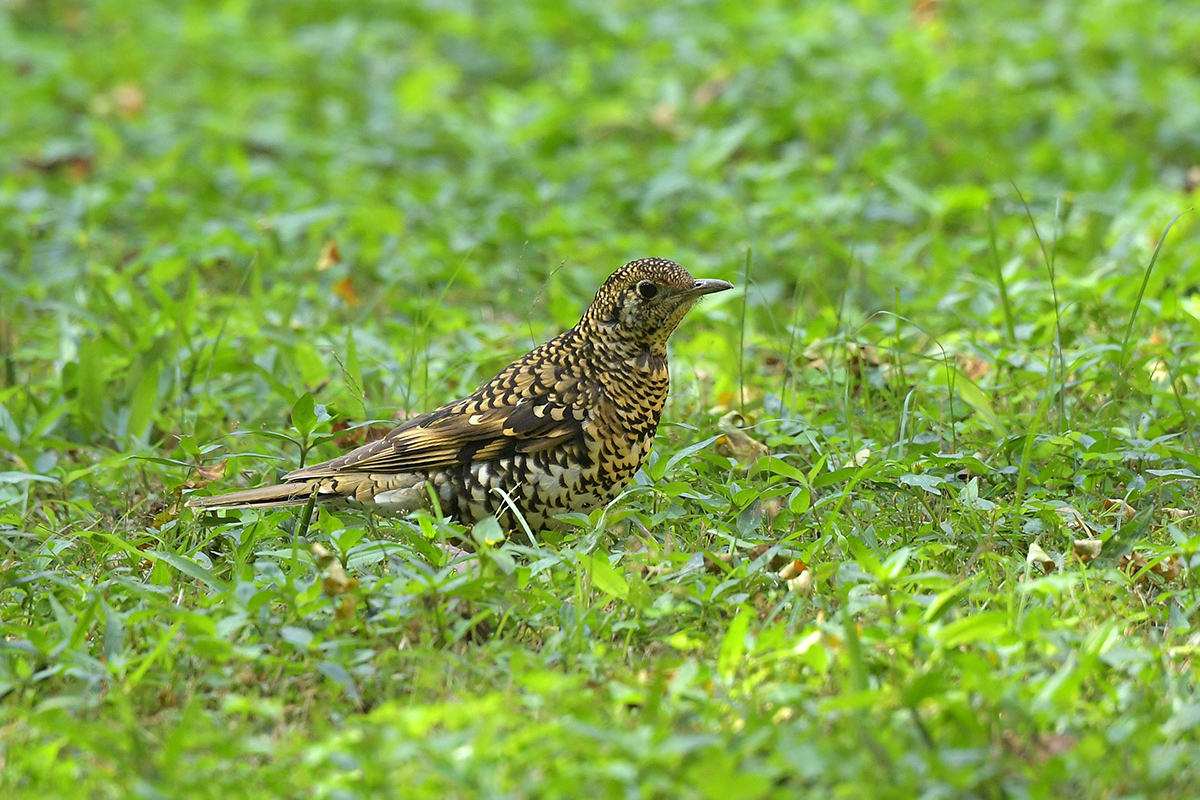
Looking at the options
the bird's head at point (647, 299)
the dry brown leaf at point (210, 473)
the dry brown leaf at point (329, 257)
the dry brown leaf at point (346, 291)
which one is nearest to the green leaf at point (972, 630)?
the bird's head at point (647, 299)

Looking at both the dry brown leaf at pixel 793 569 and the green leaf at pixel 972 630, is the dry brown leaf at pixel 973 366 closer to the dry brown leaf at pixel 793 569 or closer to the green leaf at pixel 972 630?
the dry brown leaf at pixel 793 569

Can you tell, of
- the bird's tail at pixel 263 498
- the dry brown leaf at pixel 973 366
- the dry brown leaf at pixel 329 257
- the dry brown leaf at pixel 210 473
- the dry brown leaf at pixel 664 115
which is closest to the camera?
the bird's tail at pixel 263 498

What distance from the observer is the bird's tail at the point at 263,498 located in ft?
13.7

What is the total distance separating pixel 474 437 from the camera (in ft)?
14.0

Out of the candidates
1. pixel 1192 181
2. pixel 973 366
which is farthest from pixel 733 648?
pixel 1192 181

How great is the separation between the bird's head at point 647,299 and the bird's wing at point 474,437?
0.35 m

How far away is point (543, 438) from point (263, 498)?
868 millimetres

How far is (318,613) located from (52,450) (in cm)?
201

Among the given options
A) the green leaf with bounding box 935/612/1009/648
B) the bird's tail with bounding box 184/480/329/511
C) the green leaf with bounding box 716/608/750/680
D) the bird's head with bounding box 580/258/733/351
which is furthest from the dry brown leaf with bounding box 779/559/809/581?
the bird's tail with bounding box 184/480/329/511

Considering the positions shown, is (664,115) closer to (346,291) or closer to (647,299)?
(346,291)

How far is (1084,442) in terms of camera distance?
14.2 ft

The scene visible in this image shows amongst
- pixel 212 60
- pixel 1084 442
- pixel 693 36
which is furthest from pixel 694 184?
pixel 212 60

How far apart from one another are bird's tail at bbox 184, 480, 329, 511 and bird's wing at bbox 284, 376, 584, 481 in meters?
0.04

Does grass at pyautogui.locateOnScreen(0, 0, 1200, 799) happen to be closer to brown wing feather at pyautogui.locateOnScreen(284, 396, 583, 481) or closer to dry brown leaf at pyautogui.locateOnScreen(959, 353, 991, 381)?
dry brown leaf at pyautogui.locateOnScreen(959, 353, 991, 381)
